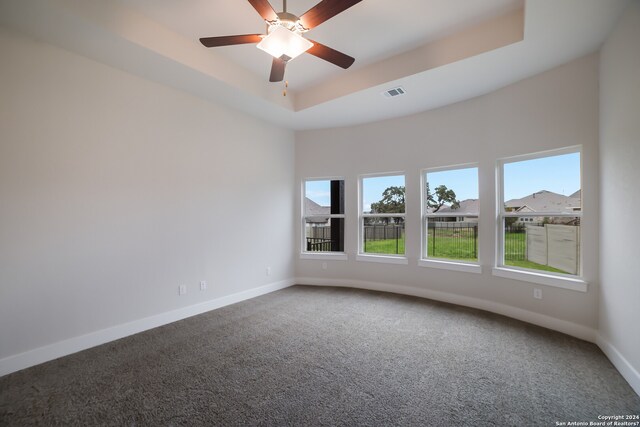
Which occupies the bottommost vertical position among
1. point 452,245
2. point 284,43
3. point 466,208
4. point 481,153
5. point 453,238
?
point 452,245

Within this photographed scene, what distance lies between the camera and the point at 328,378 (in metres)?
2.21

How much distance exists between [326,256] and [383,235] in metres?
1.08

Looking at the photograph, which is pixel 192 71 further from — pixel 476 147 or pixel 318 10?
pixel 476 147

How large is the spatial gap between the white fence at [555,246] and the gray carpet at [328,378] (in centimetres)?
77

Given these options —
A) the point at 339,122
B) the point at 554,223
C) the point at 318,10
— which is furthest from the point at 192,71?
the point at 554,223

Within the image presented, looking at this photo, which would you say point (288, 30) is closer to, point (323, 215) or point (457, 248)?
point (323, 215)

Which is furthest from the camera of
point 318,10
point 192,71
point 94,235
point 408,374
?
point 192,71

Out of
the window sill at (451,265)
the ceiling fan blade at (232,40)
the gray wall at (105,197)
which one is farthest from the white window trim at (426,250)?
the ceiling fan blade at (232,40)

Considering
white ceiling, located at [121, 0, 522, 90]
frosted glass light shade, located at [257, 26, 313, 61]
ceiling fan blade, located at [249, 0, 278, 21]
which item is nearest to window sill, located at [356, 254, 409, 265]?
white ceiling, located at [121, 0, 522, 90]

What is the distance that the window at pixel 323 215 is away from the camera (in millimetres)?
5164

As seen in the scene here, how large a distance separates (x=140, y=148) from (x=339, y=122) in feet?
9.65

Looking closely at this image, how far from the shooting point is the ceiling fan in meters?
1.95

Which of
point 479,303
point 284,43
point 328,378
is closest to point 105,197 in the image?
point 284,43

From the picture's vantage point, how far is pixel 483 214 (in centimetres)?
373
